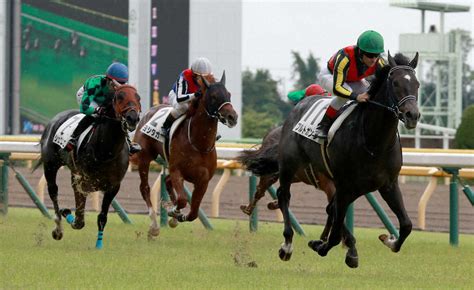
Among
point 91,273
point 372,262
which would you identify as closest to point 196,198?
point 372,262

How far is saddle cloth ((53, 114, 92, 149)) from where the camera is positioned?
10.2m

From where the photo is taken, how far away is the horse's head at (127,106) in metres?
9.24

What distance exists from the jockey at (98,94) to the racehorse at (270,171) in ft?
3.03

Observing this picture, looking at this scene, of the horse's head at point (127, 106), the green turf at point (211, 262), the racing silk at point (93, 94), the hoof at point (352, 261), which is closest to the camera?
the green turf at point (211, 262)

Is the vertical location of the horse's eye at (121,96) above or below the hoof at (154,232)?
above

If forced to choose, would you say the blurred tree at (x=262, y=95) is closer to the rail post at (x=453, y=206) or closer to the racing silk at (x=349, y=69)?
the rail post at (x=453, y=206)

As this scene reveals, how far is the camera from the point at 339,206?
8125 mm

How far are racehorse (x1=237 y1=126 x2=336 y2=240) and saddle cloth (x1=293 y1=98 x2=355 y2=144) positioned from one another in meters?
0.65

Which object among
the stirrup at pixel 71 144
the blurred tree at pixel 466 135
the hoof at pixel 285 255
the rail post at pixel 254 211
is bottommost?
the blurred tree at pixel 466 135

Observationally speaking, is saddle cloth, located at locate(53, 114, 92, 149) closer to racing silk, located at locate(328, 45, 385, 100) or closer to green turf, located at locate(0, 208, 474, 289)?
green turf, located at locate(0, 208, 474, 289)

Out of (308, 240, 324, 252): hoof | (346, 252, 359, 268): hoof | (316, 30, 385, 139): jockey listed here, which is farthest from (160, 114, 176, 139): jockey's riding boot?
(346, 252, 359, 268): hoof

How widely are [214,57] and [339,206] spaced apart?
928 inches

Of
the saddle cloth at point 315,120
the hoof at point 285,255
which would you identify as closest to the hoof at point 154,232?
the saddle cloth at point 315,120

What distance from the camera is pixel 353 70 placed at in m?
8.51
